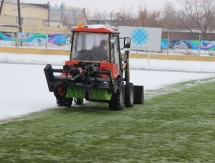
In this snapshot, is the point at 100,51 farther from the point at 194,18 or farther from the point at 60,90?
the point at 194,18

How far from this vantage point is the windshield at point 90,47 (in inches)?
607

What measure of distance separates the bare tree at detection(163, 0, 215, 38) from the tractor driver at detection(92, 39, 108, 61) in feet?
206

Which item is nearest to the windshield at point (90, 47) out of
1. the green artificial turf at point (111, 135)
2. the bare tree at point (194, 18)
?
the green artificial turf at point (111, 135)

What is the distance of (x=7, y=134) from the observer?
10.9 metres

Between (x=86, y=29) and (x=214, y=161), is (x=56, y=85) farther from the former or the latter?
(x=214, y=161)

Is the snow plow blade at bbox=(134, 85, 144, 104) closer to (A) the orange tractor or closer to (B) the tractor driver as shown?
(A) the orange tractor

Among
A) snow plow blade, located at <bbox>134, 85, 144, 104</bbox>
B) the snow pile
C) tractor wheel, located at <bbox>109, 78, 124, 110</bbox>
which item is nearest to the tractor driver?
tractor wheel, located at <bbox>109, 78, 124, 110</bbox>

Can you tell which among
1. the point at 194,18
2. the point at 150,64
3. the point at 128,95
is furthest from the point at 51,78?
the point at 194,18

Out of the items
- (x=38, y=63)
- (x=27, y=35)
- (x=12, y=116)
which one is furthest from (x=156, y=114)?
(x=27, y=35)

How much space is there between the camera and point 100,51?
50.6 feet

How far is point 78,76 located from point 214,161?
242 inches

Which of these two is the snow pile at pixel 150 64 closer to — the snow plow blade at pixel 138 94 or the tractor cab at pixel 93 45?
the snow plow blade at pixel 138 94

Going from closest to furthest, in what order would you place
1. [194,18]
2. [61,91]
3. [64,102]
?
[61,91] < [64,102] < [194,18]

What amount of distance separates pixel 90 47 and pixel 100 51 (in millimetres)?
308
